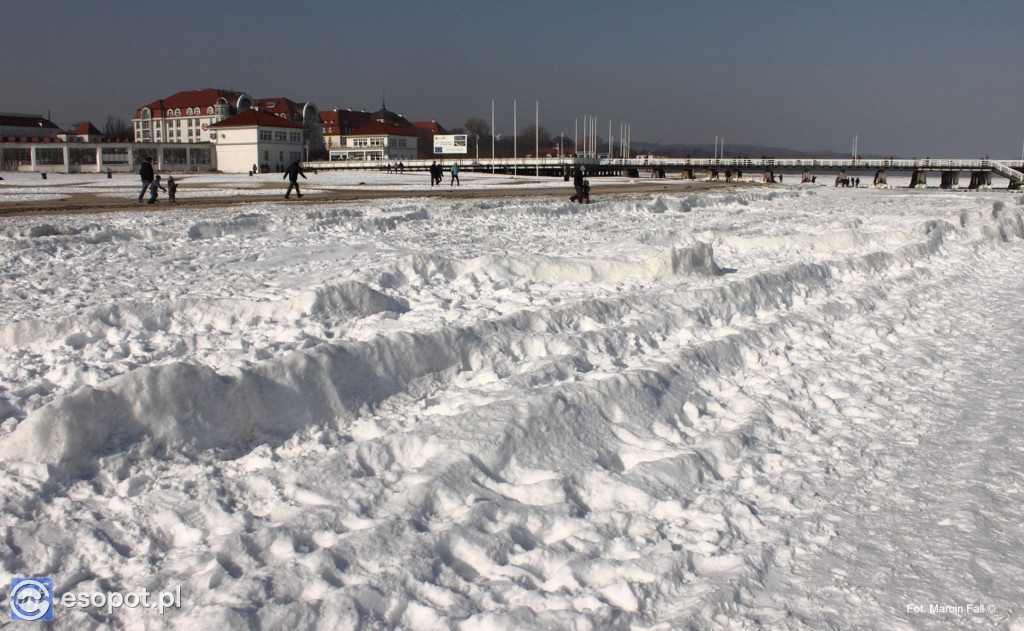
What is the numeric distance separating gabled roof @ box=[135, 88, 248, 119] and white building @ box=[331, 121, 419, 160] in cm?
1638

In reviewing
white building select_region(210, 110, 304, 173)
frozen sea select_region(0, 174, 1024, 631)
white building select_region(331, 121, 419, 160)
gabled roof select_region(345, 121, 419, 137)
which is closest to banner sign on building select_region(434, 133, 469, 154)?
white building select_region(331, 121, 419, 160)

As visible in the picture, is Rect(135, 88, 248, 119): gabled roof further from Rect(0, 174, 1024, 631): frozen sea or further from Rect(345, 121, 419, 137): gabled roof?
Rect(0, 174, 1024, 631): frozen sea

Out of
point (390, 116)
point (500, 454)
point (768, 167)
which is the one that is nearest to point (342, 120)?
point (390, 116)

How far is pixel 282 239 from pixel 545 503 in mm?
11137

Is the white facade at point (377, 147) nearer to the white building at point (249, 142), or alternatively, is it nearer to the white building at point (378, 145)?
the white building at point (378, 145)

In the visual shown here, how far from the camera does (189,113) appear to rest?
10962 cm

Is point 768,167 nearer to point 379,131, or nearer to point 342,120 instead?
point 379,131

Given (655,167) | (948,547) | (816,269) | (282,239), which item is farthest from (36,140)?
(948,547)

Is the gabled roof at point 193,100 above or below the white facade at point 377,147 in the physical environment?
above

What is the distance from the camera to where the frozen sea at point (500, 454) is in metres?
3.71

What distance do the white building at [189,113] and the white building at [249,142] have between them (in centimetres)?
2126

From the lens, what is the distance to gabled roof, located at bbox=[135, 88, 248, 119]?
10788cm

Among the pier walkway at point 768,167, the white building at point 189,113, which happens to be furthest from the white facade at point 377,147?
the pier walkway at point 768,167

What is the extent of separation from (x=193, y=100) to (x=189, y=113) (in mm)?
1867
